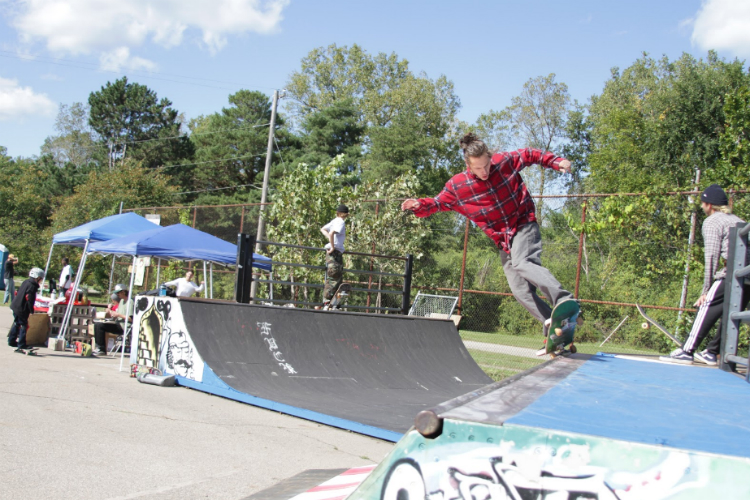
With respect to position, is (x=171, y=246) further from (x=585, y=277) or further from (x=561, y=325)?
(x=585, y=277)

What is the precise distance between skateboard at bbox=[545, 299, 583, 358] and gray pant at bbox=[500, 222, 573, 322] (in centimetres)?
13

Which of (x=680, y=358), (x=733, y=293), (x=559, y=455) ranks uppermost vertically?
(x=733, y=293)

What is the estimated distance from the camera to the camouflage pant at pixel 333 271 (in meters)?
9.66

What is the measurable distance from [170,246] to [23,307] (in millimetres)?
2633

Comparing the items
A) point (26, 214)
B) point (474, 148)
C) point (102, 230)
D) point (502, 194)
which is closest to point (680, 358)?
point (502, 194)

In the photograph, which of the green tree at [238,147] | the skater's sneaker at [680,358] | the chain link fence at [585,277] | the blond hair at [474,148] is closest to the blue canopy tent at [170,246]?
the chain link fence at [585,277]

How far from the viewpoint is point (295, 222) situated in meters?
15.2

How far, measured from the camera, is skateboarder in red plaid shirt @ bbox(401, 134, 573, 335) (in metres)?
4.51

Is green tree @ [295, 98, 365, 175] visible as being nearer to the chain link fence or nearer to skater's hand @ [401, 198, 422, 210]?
the chain link fence

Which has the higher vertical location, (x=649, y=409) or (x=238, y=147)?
(x=238, y=147)

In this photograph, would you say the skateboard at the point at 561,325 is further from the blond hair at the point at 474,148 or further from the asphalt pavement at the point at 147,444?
the asphalt pavement at the point at 147,444

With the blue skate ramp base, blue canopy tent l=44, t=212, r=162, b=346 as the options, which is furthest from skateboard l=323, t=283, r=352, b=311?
the blue skate ramp base

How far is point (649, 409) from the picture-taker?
2.22 m

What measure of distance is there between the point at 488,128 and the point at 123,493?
147 ft
